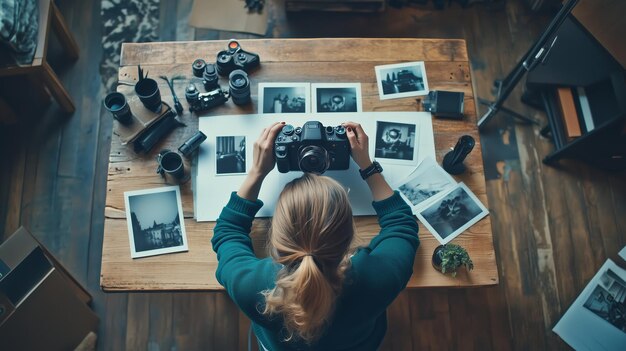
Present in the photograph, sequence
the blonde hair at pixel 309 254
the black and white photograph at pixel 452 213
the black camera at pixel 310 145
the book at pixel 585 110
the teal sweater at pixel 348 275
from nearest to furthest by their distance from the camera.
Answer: the blonde hair at pixel 309 254 < the teal sweater at pixel 348 275 < the black camera at pixel 310 145 < the black and white photograph at pixel 452 213 < the book at pixel 585 110

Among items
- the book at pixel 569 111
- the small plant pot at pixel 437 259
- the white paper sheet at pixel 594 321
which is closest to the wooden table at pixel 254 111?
the small plant pot at pixel 437 259

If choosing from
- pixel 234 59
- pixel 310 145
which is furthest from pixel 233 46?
pixel 310 145

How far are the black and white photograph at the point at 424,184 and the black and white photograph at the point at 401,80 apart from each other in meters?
0.25

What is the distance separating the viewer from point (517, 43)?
7.89 ft

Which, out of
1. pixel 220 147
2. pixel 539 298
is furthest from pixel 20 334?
pixel 539 298

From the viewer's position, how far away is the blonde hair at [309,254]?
3.25 ft

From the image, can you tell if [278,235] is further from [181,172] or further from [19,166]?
[19,166]

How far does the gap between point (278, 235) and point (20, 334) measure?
Answer: 1066 millimetres

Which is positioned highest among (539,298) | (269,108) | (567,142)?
(269,108)

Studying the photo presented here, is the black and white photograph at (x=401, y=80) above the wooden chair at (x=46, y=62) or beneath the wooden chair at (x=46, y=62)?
beneath

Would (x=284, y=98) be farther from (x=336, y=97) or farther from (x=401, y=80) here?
(x=401, y=80)

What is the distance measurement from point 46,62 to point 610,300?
8.57 feet

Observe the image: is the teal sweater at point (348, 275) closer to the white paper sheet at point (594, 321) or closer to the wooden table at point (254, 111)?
the wooden table at point (254, 111)

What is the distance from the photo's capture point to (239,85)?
1.49 metres
